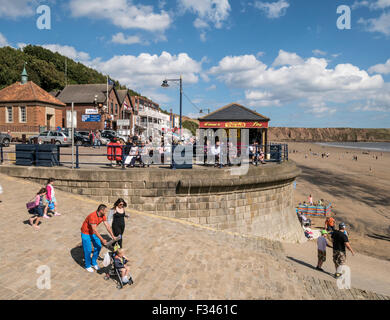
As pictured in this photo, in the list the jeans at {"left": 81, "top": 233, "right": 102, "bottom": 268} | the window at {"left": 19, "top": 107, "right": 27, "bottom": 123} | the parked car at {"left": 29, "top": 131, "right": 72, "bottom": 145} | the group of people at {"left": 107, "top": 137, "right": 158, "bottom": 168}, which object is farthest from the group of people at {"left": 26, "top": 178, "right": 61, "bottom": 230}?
the window at {"left": 19, "top": 107, "right": 27, "bottom": 123}

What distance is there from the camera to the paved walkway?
4.93 metres

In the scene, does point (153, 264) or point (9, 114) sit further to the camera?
point (9, 114)

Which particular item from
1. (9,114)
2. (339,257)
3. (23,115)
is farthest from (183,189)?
(9,114)

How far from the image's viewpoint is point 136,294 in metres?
4.93

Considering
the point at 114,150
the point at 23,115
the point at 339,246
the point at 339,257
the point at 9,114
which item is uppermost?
the point at 9,114

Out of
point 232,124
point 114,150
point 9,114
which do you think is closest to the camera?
point 114,150

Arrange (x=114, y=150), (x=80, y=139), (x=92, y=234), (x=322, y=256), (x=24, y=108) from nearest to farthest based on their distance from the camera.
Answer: (x=92, y=234)
(x=322, y=256)
(x=114, y=150)
(x=80, y=139)
(x=24, y=108)

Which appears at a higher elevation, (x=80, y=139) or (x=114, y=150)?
(x=80, y=139)

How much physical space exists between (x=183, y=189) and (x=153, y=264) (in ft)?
10.9

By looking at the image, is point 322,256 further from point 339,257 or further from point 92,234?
point 92,234

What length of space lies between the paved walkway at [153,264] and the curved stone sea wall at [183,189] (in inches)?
23.9

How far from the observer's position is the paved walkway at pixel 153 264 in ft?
16.2

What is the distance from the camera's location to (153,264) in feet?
19.8
